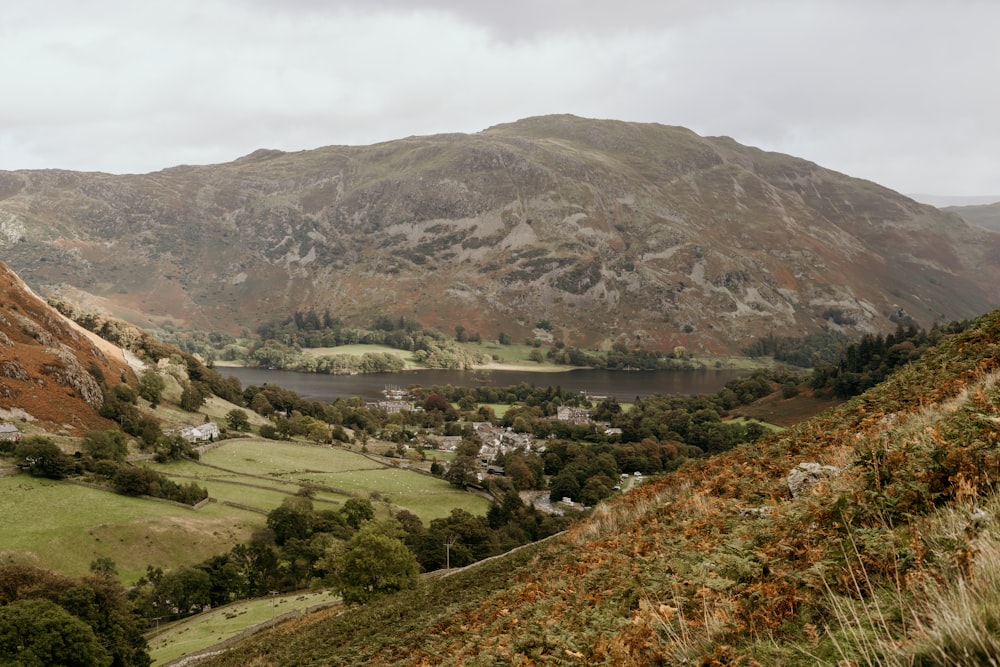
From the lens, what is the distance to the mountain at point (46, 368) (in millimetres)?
74562

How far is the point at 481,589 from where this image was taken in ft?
51.2

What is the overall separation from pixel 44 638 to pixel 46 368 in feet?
228

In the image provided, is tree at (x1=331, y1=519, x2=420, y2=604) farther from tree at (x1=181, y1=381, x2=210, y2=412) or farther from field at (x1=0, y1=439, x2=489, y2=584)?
tree at (x1=181, y1=381, x2=210, y2=412)

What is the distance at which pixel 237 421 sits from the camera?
334 feet

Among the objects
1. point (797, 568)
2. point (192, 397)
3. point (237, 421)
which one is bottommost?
point (237, 421)

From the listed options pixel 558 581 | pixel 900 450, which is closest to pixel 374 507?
pixel 558 581

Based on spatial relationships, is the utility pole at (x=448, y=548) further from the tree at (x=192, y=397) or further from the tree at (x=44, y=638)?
the tree at (x=192, y=397)

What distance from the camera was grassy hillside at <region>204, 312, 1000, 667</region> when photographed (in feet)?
16.0

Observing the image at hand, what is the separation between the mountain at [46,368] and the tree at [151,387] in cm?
374

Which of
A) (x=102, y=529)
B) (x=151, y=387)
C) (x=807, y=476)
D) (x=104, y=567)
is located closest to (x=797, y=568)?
(x=807, y=476)

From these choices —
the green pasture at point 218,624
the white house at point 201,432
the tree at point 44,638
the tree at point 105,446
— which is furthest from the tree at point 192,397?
the tree at point 44,638

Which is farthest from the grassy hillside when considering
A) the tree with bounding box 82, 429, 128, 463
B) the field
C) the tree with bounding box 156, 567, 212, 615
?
the tree with bounding box 82, 429, 128, 463

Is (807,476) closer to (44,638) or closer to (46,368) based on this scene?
(44,638)

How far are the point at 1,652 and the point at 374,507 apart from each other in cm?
4538
